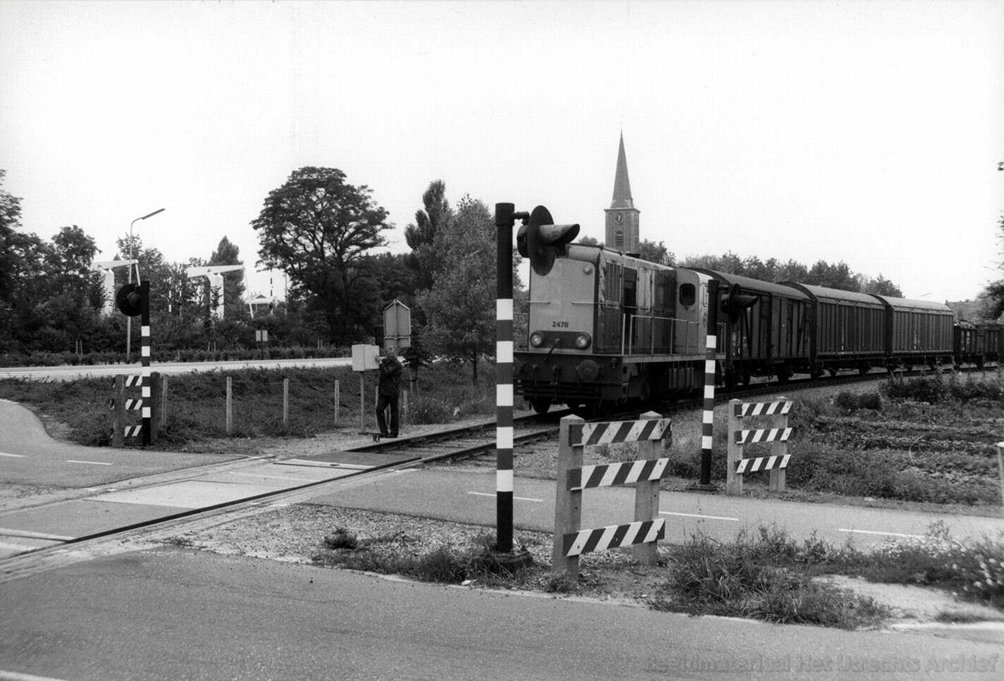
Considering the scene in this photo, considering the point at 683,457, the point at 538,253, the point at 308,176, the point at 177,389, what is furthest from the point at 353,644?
the point at 308,176

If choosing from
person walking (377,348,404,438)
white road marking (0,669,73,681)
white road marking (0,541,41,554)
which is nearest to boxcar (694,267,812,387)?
person walking (377,348,404,438)

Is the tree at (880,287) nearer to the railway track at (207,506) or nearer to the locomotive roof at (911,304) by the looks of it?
the locomotive roof at (911,304)

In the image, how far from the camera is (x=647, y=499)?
7.36 meters

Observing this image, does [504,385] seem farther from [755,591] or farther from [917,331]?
[917,331]

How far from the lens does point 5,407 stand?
1884 centimetres

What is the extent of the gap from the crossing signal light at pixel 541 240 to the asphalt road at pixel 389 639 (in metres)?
2.62

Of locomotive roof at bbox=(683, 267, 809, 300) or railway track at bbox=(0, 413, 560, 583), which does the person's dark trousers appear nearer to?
railway track at bbox=(0, 413, 560, 583)

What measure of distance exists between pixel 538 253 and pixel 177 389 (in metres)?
19.5

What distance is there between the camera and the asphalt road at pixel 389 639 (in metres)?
4.91

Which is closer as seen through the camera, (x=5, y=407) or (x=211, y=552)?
(x=211, y=552)

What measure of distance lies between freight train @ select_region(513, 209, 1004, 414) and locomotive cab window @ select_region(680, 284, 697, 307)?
1.0 inches

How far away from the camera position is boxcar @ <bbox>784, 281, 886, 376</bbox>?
31438 millimetres

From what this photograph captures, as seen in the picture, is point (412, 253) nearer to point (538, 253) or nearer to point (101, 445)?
point (101, 445)

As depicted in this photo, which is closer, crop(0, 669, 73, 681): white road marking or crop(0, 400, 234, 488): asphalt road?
crop(0, 669, 73, 681): white road marking
